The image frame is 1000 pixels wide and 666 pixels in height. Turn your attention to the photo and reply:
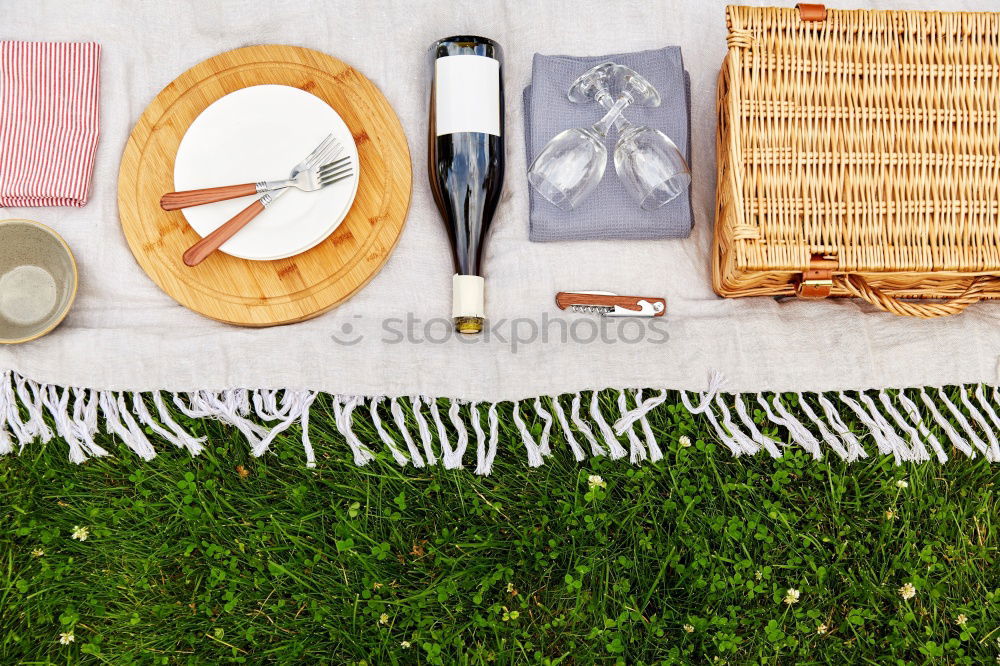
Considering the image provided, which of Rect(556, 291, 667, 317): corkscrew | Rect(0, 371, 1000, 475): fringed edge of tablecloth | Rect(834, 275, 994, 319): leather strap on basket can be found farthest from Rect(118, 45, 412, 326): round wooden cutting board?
Rect(834, 275, 994, 319): leather strap on basket

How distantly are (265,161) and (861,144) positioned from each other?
2.74 feet

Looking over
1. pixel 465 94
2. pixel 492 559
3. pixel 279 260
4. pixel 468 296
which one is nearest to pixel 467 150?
pixel 465 94

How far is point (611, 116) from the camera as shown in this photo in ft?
3.40

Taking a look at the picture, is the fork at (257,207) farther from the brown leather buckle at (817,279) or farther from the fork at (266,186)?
the brown leather buckle at (817,279)

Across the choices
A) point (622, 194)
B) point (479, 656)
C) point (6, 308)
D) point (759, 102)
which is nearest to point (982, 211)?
point (759, 102)

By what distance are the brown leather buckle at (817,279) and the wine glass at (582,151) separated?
32 cm

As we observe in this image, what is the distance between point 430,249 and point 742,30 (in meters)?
0.53

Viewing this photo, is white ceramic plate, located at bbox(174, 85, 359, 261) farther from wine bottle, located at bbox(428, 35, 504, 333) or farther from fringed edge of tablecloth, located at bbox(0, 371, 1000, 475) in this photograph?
fringed edge of tablecloth, located at bbox(0, 371, 1000, 475)

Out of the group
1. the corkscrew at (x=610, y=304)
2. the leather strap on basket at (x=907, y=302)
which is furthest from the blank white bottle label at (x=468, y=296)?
the leather strap on basket at (x=907, y=302)

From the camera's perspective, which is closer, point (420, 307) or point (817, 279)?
point (817, 279)

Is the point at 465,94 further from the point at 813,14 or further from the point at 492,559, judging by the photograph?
the point at 492,559

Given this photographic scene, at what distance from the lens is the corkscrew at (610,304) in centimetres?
106

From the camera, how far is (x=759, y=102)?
3.14 feet

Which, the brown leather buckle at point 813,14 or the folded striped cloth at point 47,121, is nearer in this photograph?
the brown leather buckle at point 813,14
